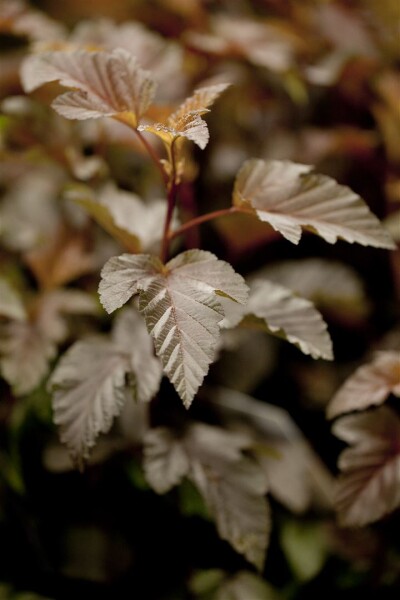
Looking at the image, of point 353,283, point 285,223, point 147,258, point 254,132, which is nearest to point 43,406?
point 147,258

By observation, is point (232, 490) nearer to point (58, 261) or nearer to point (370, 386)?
point (370, 386)

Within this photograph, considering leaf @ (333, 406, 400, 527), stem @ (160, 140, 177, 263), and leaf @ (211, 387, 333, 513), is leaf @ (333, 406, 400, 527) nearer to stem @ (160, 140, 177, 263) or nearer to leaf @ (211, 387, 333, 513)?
leaf @ (211, 387, 333, 513)

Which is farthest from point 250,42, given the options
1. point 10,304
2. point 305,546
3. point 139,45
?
point 305,546

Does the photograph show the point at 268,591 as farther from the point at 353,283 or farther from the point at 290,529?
the point at 353,283

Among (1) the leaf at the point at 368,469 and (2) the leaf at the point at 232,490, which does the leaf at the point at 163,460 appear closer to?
(2) the leaf at the point at 232,490

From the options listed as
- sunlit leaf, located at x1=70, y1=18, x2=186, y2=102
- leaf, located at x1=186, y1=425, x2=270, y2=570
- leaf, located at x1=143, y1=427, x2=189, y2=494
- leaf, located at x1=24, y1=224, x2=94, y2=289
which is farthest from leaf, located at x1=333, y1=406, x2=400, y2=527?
A: sunlit leaf, located at x1=70, y1=18, x2=186, y2=102
